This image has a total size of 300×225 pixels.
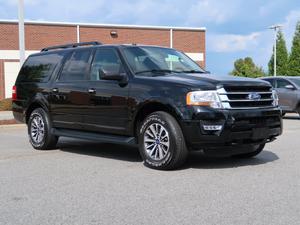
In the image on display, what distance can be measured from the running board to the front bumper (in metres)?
1.19

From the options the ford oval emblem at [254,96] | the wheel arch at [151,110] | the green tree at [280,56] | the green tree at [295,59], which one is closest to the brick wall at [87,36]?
the green tree at [295,59]

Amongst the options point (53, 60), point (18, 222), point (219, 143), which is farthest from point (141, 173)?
point (53, 60)

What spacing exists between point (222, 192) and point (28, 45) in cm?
3217

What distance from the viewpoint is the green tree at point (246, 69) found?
5438 centimetres

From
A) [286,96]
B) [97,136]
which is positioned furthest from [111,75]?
[286,96]

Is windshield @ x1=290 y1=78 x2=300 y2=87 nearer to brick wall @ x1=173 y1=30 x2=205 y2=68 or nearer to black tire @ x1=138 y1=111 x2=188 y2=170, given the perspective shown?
black tire @ x1=138 y1=111 x2=188 y2=170

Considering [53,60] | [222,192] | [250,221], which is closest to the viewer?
[250,221]

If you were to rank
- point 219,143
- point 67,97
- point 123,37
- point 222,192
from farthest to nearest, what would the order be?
point 123,37
point 67,97
point 219,143
point 222,192

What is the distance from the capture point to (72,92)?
8.91m

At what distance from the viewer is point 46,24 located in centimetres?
3653

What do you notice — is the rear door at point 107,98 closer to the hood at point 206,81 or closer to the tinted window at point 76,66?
the tinted window at point 76,66

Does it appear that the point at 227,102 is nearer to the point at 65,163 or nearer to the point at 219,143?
the point at 219,143

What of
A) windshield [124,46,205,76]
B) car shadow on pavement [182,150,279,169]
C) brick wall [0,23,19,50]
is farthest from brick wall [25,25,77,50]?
car shadow on pavement [182,150,279,169]

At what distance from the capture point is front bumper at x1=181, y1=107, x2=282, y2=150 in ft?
22.8
